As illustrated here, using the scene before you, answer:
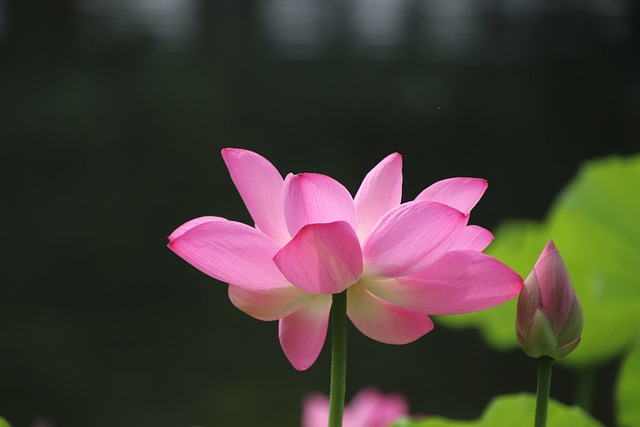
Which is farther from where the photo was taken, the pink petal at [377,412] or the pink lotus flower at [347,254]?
the pink petal at [377,412]

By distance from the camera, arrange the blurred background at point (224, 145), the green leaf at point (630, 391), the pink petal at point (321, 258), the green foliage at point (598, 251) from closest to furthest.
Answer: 1. the pink petal at point (321, 258)
2. the green leaf at point (630, 391)
3. the green foliage at point (598, 251)
4. the blurred background at point (224, 145)

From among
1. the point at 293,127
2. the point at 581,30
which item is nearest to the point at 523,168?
the point at 581,30

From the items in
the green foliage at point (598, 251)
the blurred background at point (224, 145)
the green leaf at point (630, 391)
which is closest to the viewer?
the green leaf at point (630, 391)

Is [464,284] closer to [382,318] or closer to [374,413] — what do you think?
[382,318]

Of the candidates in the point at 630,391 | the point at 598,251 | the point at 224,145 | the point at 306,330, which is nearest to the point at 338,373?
the point at 306,330

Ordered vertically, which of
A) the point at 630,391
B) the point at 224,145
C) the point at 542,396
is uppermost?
the point at 542,396

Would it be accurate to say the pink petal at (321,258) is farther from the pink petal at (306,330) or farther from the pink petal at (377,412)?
the pink petal at (377,412)

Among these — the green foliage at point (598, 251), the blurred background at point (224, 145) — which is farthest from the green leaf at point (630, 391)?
the blurred background at point (224, 145)
